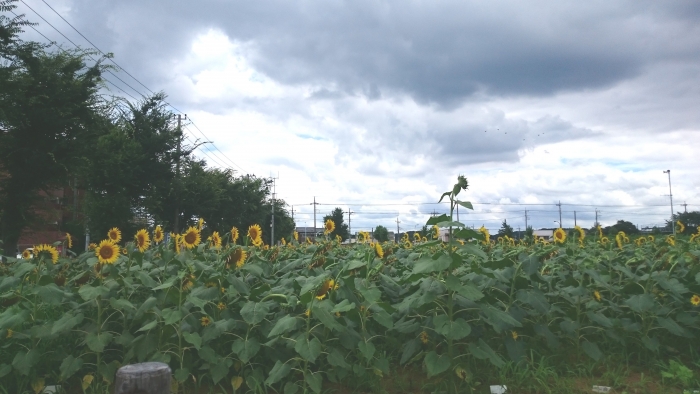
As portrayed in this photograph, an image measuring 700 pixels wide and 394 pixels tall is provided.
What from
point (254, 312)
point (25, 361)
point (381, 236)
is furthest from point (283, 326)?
point (381, 236)

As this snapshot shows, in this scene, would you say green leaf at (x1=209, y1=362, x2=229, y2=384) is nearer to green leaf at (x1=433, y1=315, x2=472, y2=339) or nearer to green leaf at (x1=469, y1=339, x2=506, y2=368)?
green leaf at (x1=433, y1=315, x2=472, y2=339)

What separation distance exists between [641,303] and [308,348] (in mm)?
2419

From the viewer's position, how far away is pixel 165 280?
425 cm

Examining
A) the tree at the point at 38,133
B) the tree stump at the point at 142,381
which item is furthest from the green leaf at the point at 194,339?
the tree at the point at 38,133

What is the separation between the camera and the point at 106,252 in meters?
4.01

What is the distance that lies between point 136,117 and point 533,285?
29.5m

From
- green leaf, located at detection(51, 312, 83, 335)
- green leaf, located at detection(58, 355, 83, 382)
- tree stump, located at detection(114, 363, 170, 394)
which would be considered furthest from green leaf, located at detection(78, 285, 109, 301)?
tree stump, located at detection(114, 363, 170, 394)

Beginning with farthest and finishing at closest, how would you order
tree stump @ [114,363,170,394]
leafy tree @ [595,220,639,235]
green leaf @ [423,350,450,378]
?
leafy tree @ [595,220,639,235], green leaf @ [423,350,450,378], tree stump @ [114,363,170,394]

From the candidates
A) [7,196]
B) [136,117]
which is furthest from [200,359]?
[136,117]

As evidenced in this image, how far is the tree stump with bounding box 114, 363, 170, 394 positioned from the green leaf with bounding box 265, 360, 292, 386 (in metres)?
1.11

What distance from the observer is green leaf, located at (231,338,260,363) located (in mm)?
3699

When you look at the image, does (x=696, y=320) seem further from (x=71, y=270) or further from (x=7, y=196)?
(x=7, y=196)

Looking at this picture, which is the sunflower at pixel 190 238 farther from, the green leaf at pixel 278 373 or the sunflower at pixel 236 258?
the green leaf at pixel 278 373

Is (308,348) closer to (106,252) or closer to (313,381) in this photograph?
(313,381)
